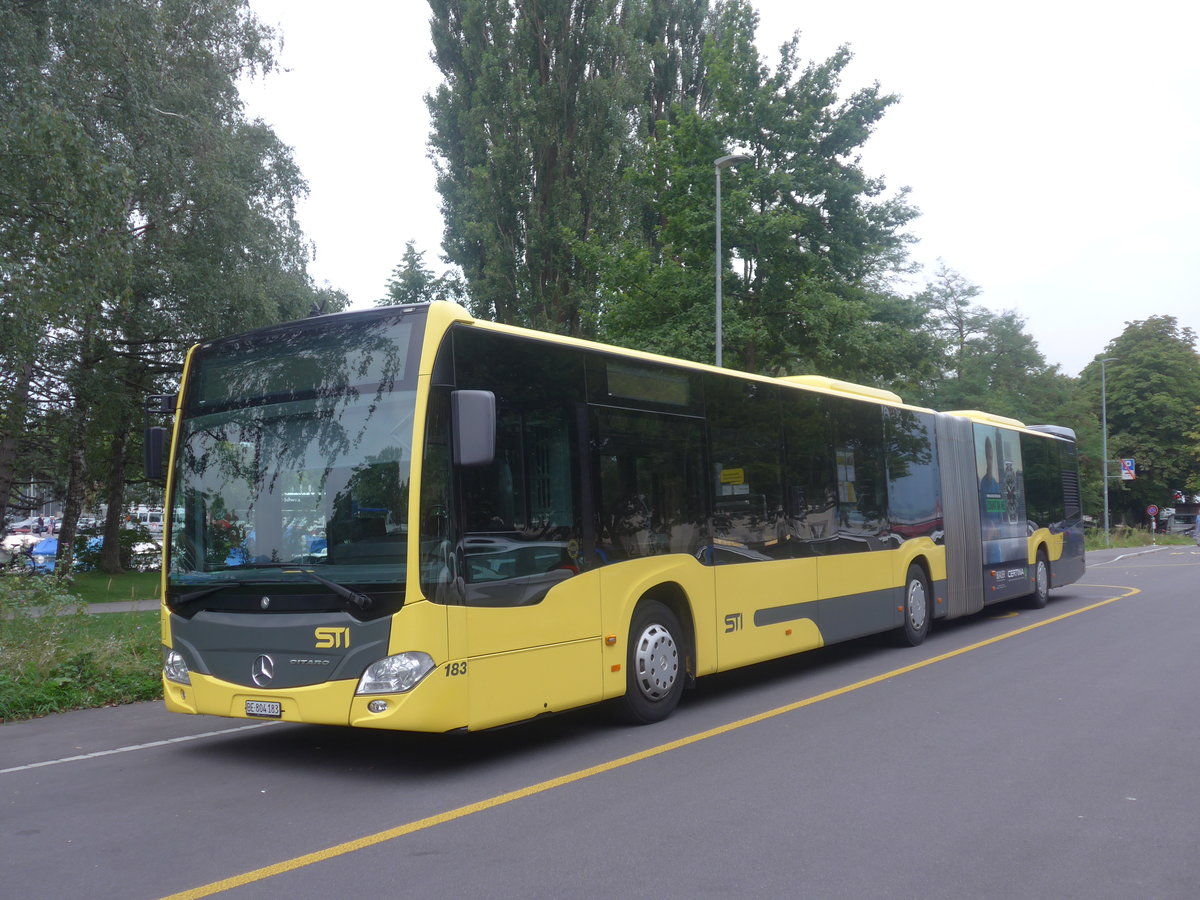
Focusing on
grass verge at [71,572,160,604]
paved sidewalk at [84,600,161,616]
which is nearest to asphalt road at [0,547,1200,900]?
paved sidewalk at [84,600,161,616]

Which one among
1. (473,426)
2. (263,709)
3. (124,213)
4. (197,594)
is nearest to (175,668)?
(197,594)

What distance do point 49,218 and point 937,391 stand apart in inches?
1437

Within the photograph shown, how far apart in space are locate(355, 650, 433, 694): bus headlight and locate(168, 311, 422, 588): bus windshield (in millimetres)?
487

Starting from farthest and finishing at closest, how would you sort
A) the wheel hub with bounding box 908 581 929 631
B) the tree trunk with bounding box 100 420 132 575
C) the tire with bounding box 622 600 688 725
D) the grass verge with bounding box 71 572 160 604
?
the tree trunk with bounding box 100 420 132 575 → the grass verge with bounding box 71 572 160 604 → the wheel hub with bounding box 908 581 929 631 → the tire with bounding box 622 600 688 725

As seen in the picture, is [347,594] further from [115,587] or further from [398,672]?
[115,587]

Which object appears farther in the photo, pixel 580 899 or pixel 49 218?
pixel 49 218

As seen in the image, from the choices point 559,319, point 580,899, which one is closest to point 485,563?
point 580,899

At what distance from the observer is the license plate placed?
22.5ft

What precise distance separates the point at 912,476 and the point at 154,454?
9.32 meters

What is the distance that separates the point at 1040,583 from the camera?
1817cm

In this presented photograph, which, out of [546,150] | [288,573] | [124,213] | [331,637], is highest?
[546,150]

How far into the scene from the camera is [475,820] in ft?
18.9

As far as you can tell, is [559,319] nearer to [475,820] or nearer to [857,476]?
[857,476]

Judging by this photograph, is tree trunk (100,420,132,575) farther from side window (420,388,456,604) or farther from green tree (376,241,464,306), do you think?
side window (420,388,456,604)
